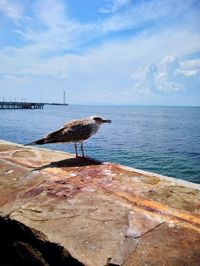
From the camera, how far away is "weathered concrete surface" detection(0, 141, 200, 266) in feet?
9.65

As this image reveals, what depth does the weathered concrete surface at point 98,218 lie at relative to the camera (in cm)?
294

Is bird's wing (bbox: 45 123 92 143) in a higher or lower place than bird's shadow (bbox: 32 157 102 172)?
higher

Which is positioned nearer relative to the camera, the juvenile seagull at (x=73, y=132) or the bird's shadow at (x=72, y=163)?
the bird's shadow at (x=72, y=163)

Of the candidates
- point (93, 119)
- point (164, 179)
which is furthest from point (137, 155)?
point (164, 179)

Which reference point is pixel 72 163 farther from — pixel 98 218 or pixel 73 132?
pixel 98 218

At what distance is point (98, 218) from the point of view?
3.54 metres

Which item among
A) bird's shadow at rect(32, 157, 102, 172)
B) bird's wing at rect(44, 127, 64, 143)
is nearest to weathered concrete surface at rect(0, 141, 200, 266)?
bird's shadow at rect(32, 157, 102, 172)

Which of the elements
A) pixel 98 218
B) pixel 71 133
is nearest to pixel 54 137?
pixel 71 133

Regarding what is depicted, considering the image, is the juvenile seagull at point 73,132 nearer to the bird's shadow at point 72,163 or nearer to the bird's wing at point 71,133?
the bird's wing at point 71,133

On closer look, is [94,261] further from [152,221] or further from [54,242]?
[152,221]

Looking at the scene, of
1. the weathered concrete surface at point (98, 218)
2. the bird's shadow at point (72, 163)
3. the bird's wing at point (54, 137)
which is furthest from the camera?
the bird's wing at point (54, 137)

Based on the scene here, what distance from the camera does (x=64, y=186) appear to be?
4.62m

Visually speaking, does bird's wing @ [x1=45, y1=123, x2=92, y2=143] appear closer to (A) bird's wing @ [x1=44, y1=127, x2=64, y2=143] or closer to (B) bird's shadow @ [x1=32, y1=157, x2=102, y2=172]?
(A) bird's wing @ [x1=44, y1=127, x2=64, y2=143]

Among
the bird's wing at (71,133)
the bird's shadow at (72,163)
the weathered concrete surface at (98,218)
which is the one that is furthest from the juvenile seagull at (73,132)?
the weathered concrete surface at (98,218)
